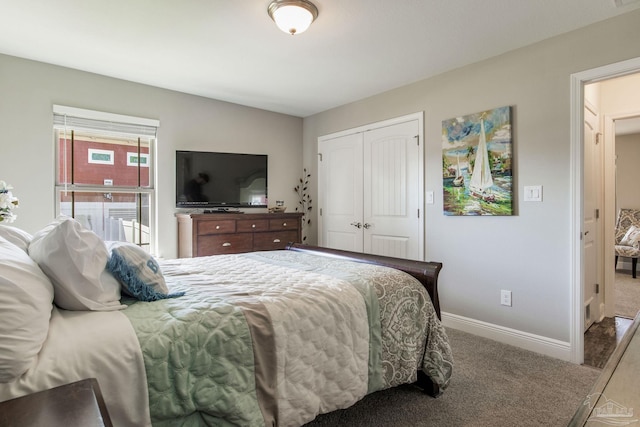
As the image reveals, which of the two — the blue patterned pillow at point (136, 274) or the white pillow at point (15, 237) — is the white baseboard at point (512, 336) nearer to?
the blue patterned pillow at point (136, 274)

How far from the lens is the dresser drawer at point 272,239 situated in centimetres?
396

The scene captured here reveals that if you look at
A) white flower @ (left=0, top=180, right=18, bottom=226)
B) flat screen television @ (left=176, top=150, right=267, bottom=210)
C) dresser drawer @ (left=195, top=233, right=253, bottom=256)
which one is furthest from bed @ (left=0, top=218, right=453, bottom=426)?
flat screen television @ (left=176, top=150, right=267, bottom=210)

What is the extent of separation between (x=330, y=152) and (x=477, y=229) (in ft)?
7.07

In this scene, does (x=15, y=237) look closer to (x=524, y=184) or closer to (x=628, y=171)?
(x=524, y=184)

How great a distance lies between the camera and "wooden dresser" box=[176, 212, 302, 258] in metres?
3.58

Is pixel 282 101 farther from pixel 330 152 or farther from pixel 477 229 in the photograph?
pixel 477 229

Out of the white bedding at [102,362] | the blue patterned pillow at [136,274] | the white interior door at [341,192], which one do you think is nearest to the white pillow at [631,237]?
the white interior door at [341,192]

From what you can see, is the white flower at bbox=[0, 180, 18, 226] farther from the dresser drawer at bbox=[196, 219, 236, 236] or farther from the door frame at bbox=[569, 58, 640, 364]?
the door frame at bbox=[569, 58, 640, 364]

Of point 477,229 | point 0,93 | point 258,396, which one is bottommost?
point 258,396

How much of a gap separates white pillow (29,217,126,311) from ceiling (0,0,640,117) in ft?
5.42

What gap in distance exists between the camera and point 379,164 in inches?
156

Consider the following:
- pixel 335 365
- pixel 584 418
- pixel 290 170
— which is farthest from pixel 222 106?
pixel 584 418

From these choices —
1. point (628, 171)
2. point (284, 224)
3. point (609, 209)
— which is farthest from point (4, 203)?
point (628, 171)

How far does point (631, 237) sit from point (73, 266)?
7.43m
